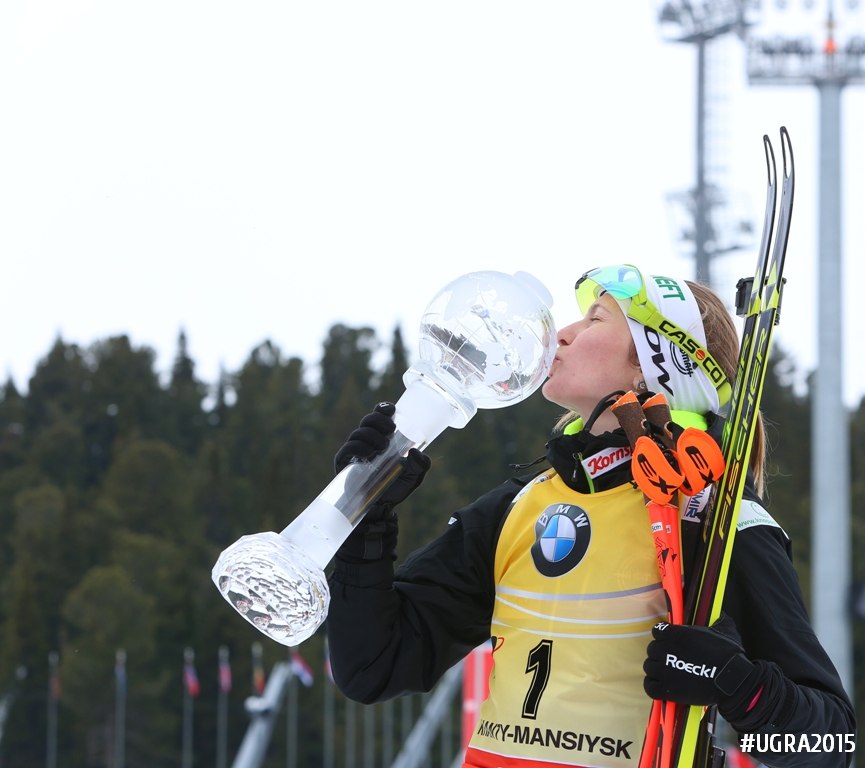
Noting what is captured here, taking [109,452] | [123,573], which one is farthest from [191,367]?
[123,573]

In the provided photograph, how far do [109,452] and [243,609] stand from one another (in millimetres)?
73521

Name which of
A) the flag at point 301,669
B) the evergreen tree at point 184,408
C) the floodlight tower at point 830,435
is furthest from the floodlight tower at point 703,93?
the evergreen tree at point 184,408

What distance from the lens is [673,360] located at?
2.69 metres

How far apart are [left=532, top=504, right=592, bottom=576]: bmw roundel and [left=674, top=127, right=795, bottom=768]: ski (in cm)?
20

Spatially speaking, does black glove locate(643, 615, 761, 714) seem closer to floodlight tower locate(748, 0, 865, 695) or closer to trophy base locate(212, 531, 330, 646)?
trophy base locate(212, 531, 330, 646)

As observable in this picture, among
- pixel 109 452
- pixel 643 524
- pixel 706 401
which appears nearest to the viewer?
pixel 643 524

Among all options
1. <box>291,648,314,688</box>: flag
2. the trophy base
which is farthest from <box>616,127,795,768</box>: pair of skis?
<box>291,648,314,688</box>: flag

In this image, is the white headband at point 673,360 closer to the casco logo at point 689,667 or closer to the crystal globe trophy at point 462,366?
the crystal globe trophy at point 462,366

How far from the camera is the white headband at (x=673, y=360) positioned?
2680 mm

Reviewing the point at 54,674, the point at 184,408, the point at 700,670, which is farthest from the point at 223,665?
the point at 700,670

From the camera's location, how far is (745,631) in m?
2.43

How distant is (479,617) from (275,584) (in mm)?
619

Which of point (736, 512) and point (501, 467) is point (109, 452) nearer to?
point (501, 467)

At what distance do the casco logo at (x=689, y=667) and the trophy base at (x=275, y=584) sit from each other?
1.76 feet
